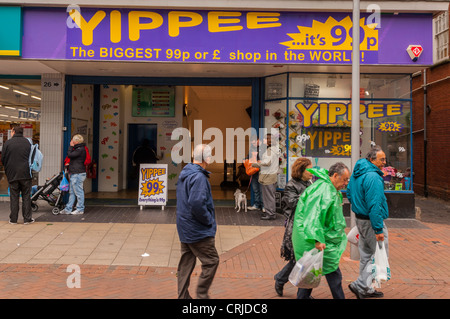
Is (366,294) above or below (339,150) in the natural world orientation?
below

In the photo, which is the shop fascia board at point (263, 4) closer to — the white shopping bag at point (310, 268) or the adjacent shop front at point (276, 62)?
the adjacent shop front at point (276, 62)

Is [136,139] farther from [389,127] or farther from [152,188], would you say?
[389,127]

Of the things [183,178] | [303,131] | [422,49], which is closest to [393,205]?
[303,131]

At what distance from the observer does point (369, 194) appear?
493 centimetres

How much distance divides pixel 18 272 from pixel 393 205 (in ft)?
26.0

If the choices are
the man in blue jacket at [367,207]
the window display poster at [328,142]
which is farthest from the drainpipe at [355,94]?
the window display poster at [328,142]

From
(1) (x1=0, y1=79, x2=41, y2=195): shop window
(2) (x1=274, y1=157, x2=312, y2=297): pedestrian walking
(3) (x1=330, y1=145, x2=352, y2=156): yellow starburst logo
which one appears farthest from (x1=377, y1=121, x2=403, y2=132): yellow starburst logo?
(1) (x1=0, y1=79, x2=41, y2=195): shop window

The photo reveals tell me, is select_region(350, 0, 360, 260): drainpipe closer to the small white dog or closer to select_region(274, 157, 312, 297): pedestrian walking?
select_region(274, 157, 312, 297): pedestrian walking

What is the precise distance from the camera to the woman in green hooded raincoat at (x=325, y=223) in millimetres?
4273

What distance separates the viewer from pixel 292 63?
9.73m

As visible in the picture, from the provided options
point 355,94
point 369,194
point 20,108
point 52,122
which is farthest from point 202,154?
point 20,108

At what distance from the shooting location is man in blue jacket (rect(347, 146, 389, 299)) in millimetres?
4922

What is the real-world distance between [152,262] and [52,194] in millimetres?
4672
